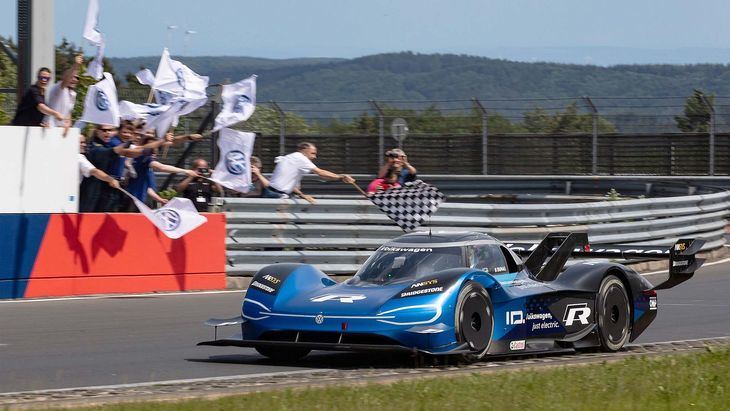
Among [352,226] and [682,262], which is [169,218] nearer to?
[352,226]

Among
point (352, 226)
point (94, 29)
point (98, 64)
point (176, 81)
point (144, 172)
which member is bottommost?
point (352, 226)

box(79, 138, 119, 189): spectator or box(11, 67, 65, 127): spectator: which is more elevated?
box(11, 67, 65, 127): spectator

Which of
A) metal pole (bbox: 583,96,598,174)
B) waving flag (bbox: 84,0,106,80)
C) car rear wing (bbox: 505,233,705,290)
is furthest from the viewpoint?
metal pole (bbox: 583,96,598,174)

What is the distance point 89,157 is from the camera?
14703 mm

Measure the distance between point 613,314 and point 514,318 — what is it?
1.40 meters

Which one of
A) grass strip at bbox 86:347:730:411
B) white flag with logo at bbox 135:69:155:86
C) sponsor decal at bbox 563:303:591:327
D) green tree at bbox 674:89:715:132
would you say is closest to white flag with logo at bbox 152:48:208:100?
white flag with logo at bbox 135:69:155:86

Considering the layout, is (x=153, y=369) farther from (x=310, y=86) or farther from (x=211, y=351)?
(x=310, y=86)

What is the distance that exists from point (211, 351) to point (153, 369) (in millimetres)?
1178

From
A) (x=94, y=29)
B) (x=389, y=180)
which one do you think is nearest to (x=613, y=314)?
(x=389, y=180)

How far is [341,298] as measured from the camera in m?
9.05

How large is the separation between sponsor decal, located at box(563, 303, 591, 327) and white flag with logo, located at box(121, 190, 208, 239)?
6.04m

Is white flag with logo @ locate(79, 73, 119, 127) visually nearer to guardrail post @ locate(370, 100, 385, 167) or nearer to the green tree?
guardrail post @ locate(370, 100, 385, 167)

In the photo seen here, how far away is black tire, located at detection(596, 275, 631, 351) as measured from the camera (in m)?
10.3

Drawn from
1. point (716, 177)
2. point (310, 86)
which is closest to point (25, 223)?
point (716, 177)
